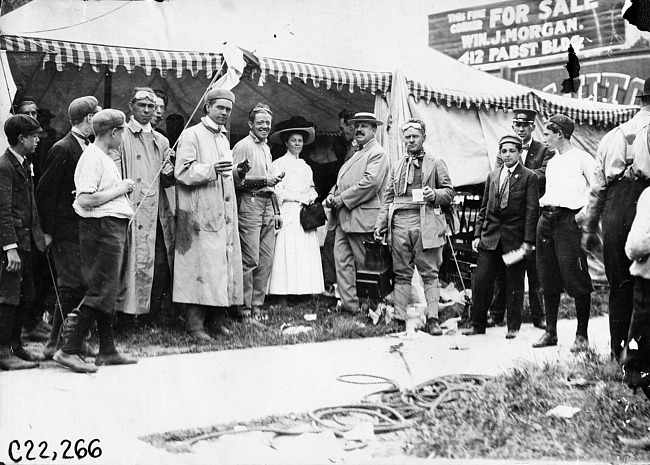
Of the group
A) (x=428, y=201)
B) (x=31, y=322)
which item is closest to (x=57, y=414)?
(x=31, y=322)

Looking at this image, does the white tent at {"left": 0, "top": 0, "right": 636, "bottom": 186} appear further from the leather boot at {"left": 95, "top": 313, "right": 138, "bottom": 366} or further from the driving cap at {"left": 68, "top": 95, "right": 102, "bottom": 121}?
the leather boot at {"left": 95, "top": 313, "right": 138, "bottom": 366}


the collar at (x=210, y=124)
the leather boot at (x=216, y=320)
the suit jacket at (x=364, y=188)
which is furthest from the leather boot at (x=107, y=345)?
the suit jacket at (x=364, y=188)

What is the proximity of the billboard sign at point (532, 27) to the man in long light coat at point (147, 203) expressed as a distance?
1951 mm

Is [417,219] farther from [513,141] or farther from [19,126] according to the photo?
[19,126]

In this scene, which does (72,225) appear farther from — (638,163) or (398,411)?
(638,163)

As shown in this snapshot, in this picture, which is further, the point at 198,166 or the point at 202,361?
the point at 198,166

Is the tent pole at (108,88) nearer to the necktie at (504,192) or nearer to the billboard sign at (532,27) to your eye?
the billboard sign at (532,27)

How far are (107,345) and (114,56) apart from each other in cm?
184

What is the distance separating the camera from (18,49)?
4473mm

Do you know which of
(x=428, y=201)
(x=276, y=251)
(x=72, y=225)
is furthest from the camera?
(x=276, y=251)

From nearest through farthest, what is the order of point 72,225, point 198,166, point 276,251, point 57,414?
point 57,414
point 72,225
point 198,166
point 276,251

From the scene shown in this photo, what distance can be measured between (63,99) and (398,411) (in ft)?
9.55

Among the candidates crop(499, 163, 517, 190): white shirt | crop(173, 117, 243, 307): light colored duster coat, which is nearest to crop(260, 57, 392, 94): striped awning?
crop(173, 117, 243, 307): light colored duster coat

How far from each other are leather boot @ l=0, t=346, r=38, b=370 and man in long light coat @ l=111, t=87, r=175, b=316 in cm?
74
